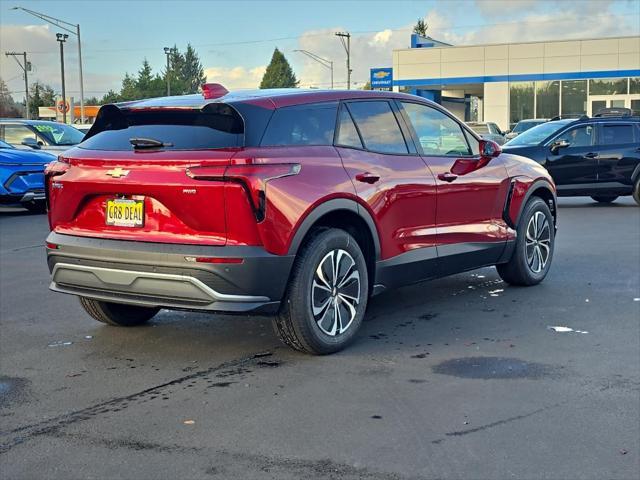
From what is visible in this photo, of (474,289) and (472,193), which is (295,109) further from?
(474,289)

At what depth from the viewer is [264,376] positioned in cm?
512

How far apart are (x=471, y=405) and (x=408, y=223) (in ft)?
6.38

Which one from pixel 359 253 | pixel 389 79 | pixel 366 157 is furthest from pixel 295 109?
pixel 389 79

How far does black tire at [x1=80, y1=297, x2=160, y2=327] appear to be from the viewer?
6.25m

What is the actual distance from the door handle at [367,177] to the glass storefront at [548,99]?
4580cm

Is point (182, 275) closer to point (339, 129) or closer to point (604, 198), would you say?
point (339, 129)

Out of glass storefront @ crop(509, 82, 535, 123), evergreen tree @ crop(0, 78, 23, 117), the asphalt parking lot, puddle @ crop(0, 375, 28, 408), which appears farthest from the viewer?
evergreen tree @ crop(0, 78, 23, 117)

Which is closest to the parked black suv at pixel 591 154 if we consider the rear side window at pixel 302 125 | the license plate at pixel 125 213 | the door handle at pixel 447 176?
the door handle at pixel 447 176

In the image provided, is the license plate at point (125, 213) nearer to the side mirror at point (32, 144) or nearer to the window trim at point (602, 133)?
the side mirror at point (32, 144)

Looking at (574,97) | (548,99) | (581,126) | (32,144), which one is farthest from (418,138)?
(548,99)

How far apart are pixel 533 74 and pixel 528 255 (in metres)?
44.1

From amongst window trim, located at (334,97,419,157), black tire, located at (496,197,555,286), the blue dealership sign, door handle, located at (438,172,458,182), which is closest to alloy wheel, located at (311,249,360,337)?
window trim, located at (334,97,419,157)

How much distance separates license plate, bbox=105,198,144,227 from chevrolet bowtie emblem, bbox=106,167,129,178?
0.49 feet

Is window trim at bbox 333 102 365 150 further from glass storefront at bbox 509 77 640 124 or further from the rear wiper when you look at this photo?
glass storefront at bbox 509 77 640 124
